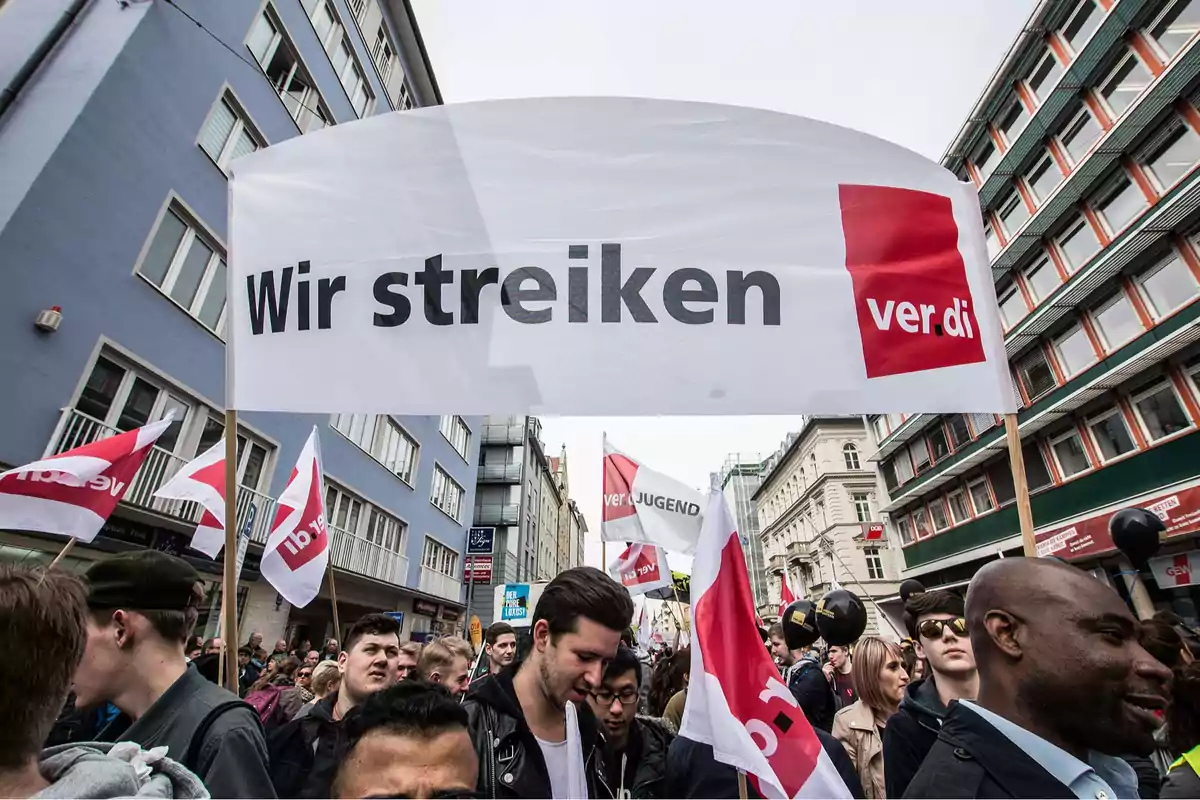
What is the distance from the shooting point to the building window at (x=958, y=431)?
86.6 feet

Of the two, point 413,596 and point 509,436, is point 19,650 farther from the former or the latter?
point 509,436

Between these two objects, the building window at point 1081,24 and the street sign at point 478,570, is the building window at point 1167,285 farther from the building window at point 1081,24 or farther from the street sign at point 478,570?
the street sign at point 478,570

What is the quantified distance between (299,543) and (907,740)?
4.97 metres

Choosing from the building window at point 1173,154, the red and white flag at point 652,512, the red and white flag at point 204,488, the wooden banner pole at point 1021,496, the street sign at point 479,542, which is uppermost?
the building window at point 1173,154

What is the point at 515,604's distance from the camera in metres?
20.9

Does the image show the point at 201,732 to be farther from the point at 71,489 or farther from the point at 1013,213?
the point at 1013,213

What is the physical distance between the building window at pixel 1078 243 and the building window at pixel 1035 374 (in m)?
3.36

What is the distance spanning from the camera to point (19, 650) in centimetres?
125

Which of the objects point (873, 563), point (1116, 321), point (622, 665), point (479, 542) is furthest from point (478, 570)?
point (622, 665)

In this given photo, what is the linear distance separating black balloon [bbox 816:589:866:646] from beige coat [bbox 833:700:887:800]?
1158 mm

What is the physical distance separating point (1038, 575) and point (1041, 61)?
2730 centimetres

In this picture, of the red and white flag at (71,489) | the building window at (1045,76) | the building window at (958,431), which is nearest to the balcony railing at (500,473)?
the building window at (958,431)

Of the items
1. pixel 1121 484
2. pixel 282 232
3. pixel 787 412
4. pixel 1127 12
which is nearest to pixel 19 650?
pixel 282 232

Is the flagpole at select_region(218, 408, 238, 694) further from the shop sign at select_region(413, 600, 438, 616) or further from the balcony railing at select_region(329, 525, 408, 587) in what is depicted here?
the shop sign at select_region(413, 600, 438, 616)
